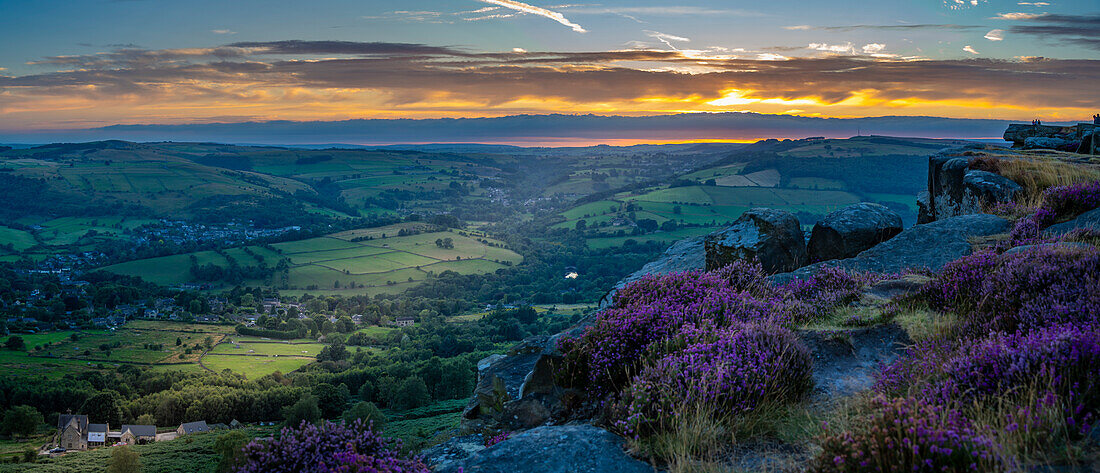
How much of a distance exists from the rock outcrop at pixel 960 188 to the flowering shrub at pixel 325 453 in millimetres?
14184

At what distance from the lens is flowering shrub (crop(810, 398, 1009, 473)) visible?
3.47m

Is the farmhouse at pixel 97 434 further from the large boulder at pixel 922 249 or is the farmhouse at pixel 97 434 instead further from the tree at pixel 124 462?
the large boulder at pixel 922 249

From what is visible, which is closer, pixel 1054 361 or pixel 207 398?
pixel 1054 361

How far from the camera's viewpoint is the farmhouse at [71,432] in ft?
236

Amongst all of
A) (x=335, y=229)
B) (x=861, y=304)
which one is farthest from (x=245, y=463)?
(x=335, y=229)

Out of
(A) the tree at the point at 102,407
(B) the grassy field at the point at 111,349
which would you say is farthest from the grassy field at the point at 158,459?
(B) the grassy field at the point at 111,349

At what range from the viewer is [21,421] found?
244ft

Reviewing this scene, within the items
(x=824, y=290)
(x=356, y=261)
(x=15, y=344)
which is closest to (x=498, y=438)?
(x=824, y=290)

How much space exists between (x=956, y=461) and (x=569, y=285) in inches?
4620

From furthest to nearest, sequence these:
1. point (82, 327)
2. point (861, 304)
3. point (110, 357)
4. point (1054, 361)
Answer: point (82, 327)
point (110, 357)
point (861, 304)
point (1054, 361)

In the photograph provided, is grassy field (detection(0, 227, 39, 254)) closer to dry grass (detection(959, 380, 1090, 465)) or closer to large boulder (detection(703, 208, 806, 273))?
large boulder (detection(703, 208, 806, 273))

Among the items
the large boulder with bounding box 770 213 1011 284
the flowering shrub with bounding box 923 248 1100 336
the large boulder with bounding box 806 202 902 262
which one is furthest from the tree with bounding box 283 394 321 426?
the flowering shrub with bounding box 923 248 1100 336

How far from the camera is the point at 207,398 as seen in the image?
253 feet

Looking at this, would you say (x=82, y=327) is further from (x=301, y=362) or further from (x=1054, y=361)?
(x=1054, y=361)
